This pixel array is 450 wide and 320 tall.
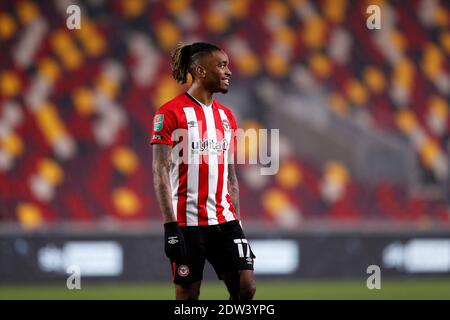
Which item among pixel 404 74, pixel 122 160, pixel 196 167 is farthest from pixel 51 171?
pixel 196 167

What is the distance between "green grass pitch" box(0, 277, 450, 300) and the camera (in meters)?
9.20

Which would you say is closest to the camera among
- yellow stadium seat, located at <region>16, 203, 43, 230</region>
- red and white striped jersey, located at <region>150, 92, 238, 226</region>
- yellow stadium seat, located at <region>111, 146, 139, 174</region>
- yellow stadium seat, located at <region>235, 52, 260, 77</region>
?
red and white striped jersey, located at <region>150, 92, 238, 226</region>

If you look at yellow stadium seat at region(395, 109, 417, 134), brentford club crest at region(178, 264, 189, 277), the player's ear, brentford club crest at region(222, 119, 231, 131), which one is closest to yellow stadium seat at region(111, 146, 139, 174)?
yellow stadium seat at region(395, 109, 417, 134)

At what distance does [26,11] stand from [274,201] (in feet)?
14.7

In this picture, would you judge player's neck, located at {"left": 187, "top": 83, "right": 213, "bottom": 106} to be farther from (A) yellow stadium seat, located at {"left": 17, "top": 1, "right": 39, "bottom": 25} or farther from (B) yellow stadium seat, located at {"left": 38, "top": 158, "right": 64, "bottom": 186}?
(A) yellow stadium seat, located at {"left": 17, "top": 1, "right": 39, "bottom": 25}

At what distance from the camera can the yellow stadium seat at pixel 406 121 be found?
14314mm

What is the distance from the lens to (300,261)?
10.7 meters

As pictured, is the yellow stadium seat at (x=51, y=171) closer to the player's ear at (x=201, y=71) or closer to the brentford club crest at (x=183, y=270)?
the player's ear at (x=201, y=71)

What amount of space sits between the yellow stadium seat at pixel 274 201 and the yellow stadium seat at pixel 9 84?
3821 millimetres

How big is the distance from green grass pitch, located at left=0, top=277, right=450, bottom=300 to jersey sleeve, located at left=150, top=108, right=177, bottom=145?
13.9 ft

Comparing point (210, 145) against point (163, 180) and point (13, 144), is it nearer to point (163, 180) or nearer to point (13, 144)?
point (163, 180)

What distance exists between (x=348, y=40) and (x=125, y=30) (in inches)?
138
